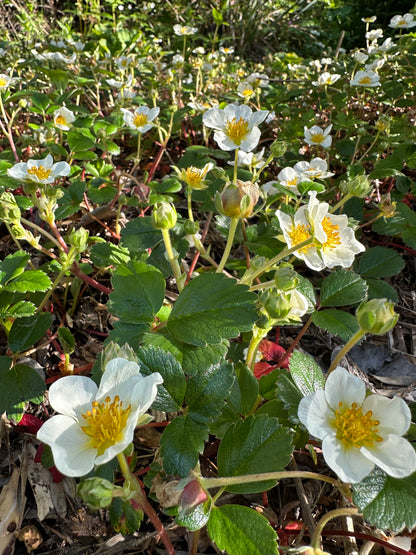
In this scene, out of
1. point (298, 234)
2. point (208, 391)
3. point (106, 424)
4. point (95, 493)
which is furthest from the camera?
point (298, 234)

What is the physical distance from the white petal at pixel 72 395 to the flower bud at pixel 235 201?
580 millimetres

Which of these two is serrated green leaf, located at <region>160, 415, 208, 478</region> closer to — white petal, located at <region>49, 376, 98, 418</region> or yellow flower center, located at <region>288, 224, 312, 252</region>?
white petal, located at <region>49, 376, 98, 418</region>

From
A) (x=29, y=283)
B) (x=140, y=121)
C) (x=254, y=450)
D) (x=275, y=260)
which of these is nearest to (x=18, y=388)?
(x=29, y=283)

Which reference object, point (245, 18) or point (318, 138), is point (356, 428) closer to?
point (318, 138)

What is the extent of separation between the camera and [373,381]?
1.60m

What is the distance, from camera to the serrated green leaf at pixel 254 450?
2.98 feet

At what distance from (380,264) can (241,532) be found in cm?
119

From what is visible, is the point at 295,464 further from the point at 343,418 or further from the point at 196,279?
the point at 196,279

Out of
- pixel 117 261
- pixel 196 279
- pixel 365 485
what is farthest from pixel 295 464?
pixel 117 261

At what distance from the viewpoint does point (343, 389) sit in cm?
96

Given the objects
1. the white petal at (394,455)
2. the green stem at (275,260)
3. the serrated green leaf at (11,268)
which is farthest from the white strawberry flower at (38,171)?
the white petal at (394,455)

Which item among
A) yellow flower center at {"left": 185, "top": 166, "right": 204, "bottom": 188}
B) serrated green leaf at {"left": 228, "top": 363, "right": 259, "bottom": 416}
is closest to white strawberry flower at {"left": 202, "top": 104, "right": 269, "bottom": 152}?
yellow flower center at {"left": 185, "top": 166, "right": 204, "bottom": 188}

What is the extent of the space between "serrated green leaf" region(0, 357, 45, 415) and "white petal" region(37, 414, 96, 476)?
0.35 m

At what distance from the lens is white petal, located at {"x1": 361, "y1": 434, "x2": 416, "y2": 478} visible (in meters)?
0.83
